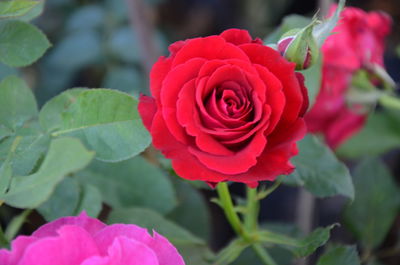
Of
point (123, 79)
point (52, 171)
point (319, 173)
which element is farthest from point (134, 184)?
point (123, 79)

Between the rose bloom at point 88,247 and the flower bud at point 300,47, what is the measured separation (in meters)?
0.16

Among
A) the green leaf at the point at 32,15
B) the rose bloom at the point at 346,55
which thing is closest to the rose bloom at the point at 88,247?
the green leaf at the point at 32,15

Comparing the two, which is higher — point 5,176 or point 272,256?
point 5,176

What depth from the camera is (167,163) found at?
519 millimetres

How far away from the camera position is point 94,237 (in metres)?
0.38

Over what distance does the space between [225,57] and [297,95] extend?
2.3 inches

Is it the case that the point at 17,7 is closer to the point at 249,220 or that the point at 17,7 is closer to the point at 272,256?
the point at 249,220

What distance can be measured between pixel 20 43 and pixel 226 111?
0.64 ft

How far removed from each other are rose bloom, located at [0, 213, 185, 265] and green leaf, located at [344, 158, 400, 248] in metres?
0.46

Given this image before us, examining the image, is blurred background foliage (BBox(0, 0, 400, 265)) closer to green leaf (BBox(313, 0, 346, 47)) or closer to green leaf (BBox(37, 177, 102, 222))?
green leaf (BBox(37, 177, 102, 222))

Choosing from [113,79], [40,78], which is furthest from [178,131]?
[40,78]

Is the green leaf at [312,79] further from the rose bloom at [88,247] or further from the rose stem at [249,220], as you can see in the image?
the rose bloom at [88,247]

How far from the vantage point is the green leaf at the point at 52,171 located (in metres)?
0.31

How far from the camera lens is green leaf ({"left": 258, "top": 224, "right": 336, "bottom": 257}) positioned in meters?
0.46
